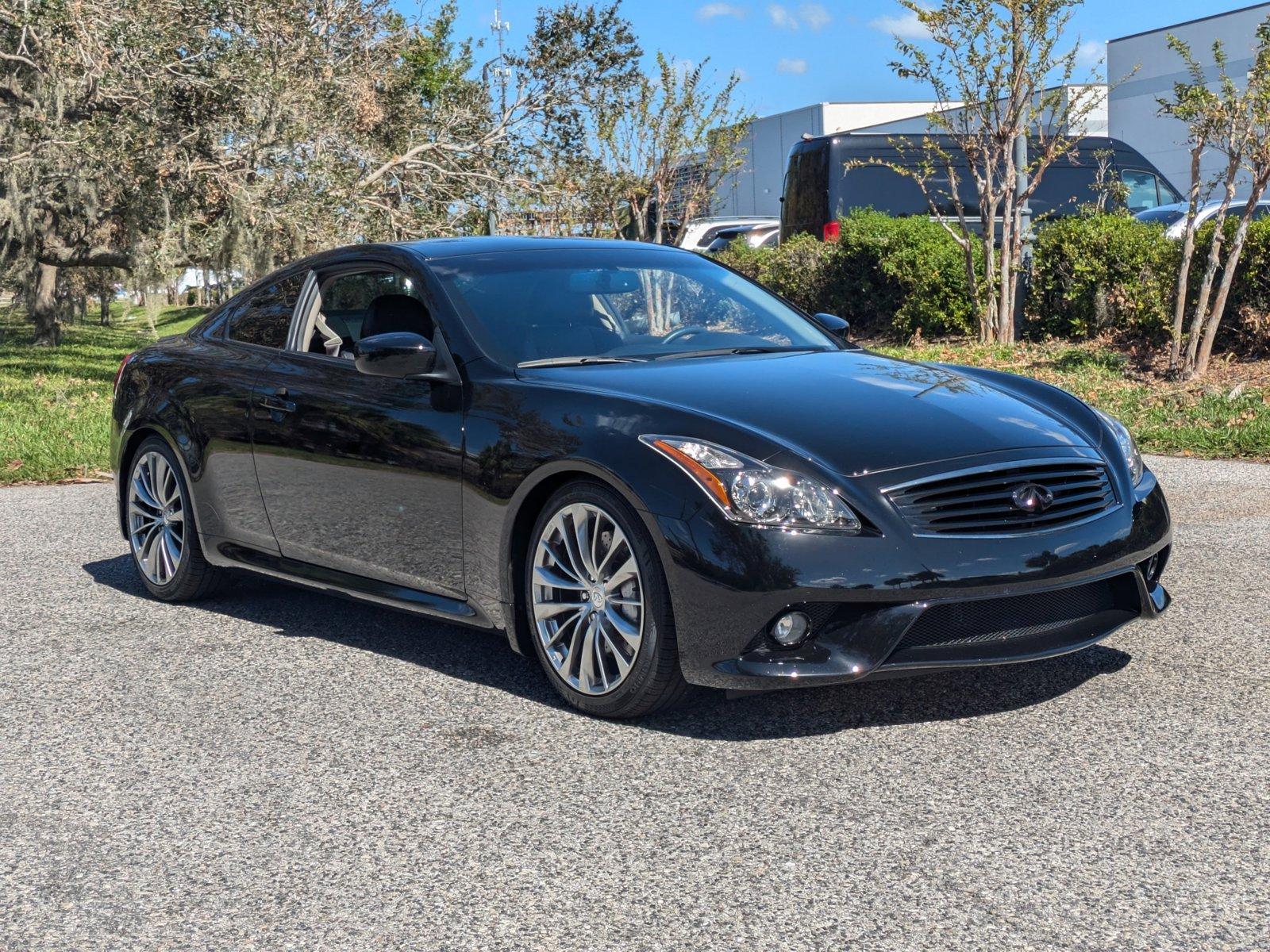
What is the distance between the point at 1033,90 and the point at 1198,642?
1124 cm

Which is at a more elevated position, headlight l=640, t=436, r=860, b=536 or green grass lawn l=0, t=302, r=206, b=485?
headlight l=640, t=436, r=860, b=536

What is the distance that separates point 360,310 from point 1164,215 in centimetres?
1612

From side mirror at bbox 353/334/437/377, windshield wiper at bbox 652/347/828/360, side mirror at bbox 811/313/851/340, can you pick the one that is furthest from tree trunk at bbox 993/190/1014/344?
side mirror at bbox 353/334/437/377

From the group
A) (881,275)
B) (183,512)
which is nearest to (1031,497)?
(183,512)

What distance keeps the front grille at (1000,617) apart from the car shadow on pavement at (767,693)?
0.33 meters

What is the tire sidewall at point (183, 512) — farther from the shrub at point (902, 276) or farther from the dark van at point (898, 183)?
the dark van at point (898, 183)

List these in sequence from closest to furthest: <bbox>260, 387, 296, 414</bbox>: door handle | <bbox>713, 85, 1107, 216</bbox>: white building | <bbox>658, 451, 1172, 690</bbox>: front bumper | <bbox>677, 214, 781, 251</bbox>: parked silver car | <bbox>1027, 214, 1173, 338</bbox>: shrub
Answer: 1. <bbox>658, 451, 1172, 690</bbox>: front bumper
2. <bbox>260, 387, 296, 414</bbox>: door handle
3. <bbox>1027, 214, 1173, 338</bbox>: shrub
4. <bbox>677, 214, 781, 251</bbox>: parked silver car
5. <bbox>713, 85, 1107, 216</bbox>: white building

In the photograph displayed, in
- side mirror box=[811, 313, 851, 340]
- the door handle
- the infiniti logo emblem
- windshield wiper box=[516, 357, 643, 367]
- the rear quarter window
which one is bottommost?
the infiniti logo emblem

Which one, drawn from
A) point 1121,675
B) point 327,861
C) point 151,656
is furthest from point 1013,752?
point 151,656

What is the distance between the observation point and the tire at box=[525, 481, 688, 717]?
15.2ft

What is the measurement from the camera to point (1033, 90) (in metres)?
15.8

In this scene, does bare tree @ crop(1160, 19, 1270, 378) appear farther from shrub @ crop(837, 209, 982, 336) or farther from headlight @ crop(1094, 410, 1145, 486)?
headlight @ crop(1094, 410, 1145, 486)

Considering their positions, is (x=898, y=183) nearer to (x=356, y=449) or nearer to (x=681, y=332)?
(x=681, y=332)

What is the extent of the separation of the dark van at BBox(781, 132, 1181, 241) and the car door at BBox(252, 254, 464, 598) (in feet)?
50.6
